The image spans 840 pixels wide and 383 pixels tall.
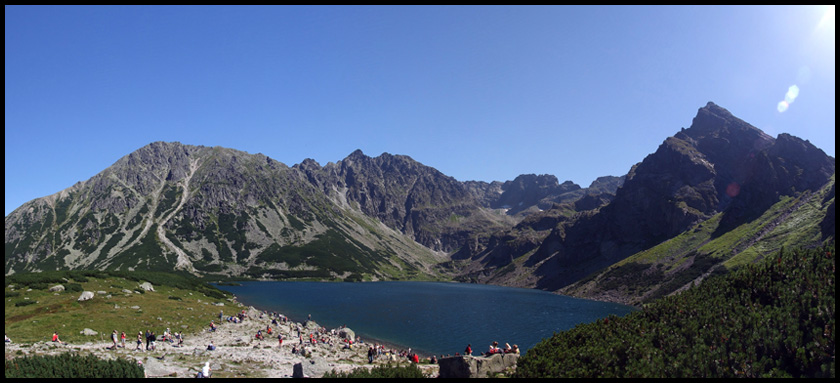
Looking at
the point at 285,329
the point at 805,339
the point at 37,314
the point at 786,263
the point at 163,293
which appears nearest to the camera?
the point at 805,339

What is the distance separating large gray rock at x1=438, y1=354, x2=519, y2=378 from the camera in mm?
29220

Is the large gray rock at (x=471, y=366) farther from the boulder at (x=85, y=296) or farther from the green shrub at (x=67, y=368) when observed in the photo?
the boulder at (x=85, y=296)

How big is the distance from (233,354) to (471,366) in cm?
3020

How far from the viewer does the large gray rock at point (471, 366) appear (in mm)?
29220

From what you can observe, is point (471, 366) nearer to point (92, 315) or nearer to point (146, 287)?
point (92, 315)

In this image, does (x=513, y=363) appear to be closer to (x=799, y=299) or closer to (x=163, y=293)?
(x=799, y=299)

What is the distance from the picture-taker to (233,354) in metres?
44.0

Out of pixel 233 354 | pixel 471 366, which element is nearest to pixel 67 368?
pixel 233 354

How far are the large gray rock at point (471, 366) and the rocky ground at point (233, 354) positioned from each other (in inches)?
159

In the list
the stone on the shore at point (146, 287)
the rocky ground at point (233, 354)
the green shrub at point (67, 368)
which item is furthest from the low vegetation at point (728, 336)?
the stone on the shore at point (146, 287)

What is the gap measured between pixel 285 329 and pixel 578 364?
212ft

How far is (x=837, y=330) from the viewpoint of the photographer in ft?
62.5

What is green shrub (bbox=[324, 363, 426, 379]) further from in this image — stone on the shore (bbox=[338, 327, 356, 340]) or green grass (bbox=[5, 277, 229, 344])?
stone on the shore (bbox=[338, 327, 356, 340])
